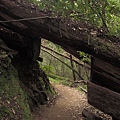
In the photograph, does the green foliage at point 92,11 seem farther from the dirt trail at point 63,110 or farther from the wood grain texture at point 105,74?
the dirt trail at point 63,110

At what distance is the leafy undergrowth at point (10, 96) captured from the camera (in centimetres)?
580

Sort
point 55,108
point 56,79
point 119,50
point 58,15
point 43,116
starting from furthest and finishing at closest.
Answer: point 56,79 < point 55,108 < point 43,116 < point 58,15 < point 119,50

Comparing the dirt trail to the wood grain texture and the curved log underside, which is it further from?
the curved log underside

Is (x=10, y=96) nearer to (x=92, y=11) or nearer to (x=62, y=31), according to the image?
(x=62, y=31)

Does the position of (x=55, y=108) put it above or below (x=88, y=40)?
below

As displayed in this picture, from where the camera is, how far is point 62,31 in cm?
654

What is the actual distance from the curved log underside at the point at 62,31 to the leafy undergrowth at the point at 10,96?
1265 millimetres

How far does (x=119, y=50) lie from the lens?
5984 millimetres

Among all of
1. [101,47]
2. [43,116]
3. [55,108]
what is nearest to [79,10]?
[101,47]

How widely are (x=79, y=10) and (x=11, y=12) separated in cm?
252

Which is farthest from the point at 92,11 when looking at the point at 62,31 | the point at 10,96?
the point at 10,96

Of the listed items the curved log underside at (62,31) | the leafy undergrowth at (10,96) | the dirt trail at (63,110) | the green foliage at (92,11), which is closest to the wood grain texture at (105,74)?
the curved log underside at (62,31)

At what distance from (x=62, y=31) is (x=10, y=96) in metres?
2.45

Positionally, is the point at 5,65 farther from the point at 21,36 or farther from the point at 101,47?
the point at 101,47
